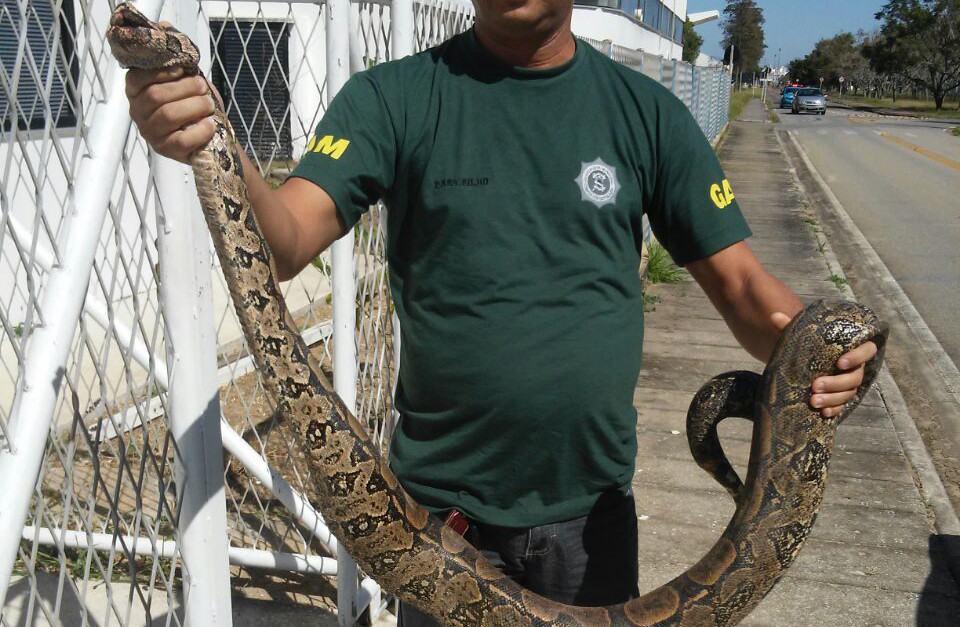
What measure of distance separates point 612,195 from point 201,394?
1373 millimetres

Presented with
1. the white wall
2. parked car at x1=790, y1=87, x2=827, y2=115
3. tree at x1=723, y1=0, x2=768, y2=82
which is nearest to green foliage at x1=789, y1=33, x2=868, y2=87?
tree at x1=723, y1=0, x2=768, y2=82

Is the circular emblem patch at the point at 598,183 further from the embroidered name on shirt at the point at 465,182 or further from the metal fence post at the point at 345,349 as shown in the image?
the metal fence post at the point at 345,349

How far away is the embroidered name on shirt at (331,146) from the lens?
7.47 ft

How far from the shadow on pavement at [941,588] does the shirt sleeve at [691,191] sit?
2.75 m

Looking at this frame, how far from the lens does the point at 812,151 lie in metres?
29.1

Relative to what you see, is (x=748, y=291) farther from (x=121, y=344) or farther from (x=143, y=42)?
(x=121, y=344)

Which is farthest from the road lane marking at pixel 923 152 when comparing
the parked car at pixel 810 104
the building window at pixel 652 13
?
the parked car at pixel 810 104

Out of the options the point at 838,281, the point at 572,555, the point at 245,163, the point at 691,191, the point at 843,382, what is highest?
the point at 245,163

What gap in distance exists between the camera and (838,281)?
34.8ft

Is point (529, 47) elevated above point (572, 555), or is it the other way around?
point (529, 47)

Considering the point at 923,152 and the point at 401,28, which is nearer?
the point at 401,28

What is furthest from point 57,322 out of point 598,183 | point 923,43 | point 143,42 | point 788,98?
point 923,43

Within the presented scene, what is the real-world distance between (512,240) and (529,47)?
22.0 inches

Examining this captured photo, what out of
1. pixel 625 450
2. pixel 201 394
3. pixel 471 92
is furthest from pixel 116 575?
pixel 471 92
